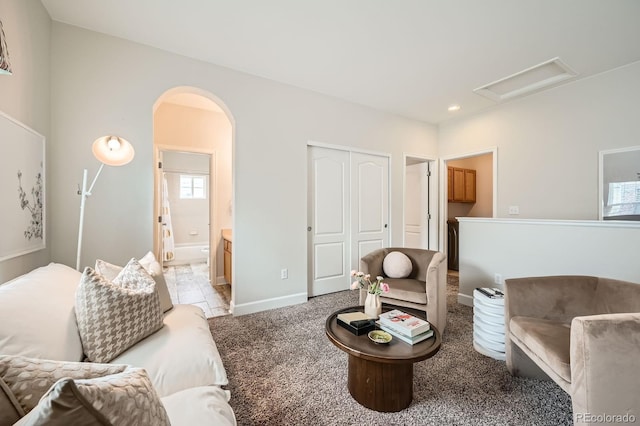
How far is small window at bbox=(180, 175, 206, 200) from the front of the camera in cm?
603

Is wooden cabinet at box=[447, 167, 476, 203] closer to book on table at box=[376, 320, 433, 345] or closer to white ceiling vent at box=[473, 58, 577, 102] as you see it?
white ceiling vent at box=[473, 58, 577, 102]

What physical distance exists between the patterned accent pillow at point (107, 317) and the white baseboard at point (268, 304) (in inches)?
65.5

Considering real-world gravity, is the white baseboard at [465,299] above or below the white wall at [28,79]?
below

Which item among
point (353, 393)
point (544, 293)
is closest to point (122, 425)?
point (353, 393)

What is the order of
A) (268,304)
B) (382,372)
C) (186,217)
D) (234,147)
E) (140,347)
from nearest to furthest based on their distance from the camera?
1. (140,347)
2. (382,372)
3. (234,147)
4. (268,304)
5. (186,217)

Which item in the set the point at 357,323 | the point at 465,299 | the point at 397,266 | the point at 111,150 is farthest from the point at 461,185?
the point at 111,150

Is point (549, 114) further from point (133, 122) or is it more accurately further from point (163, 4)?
point (133, 122)

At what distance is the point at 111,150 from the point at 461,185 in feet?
17.6

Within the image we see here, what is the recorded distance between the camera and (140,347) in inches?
49.7

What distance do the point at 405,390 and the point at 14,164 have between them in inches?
105

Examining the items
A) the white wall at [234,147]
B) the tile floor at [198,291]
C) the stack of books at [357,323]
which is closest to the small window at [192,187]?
the tile floor at [198,291]

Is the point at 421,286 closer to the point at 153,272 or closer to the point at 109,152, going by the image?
the point at 153,272

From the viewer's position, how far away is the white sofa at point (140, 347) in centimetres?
94

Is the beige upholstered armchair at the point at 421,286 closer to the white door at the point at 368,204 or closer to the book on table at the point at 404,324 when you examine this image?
the book on table at the point at 404,324
